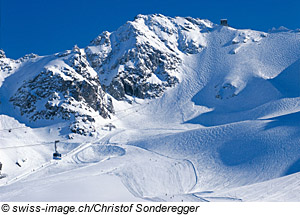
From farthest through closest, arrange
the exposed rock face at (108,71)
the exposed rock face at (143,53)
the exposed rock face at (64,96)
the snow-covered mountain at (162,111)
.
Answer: the exposed rock face at (143,53)
the exposed rock face at (108,71)
the exposed rock face at (64,96)
the snow-covered mountain at (162,111)

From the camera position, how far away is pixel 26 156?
7050cm

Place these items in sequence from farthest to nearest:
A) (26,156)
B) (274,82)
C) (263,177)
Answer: (274,82), (26,156), (263,177)

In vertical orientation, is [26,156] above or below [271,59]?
below

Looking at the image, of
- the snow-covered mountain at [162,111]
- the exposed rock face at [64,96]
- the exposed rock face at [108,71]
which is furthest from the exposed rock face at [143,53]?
the exposed rock face at [64,96]

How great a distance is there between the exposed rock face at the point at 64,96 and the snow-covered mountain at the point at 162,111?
279mm

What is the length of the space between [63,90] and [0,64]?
109 ft

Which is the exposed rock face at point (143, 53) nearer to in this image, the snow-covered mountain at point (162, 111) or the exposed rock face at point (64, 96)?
the snow-covered mountain at point (162, 111)

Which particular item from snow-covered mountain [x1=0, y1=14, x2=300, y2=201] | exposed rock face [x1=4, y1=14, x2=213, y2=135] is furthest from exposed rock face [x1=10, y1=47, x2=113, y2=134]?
snow-covered mountain [x1=0, y1=14, x2=300, y2=201]

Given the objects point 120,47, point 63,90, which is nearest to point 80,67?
point 63,90

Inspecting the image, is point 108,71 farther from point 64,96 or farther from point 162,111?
point 64,96

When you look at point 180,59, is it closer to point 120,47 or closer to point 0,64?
point 120,47

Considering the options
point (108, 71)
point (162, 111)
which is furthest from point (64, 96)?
point (108, 71)

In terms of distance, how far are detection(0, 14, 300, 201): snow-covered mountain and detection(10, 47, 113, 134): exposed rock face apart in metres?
0.28

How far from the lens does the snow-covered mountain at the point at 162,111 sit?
5688cm
